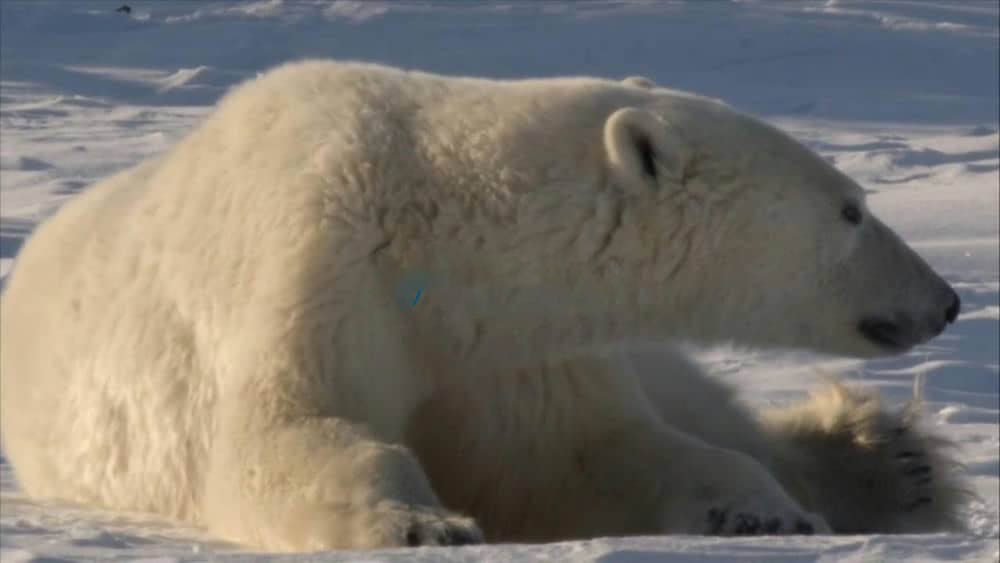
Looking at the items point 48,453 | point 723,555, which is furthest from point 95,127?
point 723,555

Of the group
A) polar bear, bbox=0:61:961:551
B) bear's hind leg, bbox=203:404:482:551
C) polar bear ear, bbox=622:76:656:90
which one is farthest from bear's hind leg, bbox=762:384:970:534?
bear's hind leg, bbox=203:404:482:551

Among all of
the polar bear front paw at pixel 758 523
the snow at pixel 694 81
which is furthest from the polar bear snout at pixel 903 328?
the snow at pixel 694 81

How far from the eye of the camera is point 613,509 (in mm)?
3934

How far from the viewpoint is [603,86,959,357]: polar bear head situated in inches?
147

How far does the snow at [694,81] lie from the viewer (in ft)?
24.2

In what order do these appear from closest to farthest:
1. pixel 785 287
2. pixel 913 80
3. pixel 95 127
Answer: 1. pixel 785 287
2. pixel 95 127
3. pixel 913 80

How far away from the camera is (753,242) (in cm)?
381

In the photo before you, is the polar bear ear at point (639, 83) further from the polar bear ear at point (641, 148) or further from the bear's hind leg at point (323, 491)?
the bear's hind leg at point (323, 491)

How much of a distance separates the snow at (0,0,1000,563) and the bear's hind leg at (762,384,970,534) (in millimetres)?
648

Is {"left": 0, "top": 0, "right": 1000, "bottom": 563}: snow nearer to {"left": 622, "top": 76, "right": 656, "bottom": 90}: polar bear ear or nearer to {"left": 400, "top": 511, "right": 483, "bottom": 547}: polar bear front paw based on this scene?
{"left": 400, "top": 511, "right": 483, "bottom": 547}: polar bear front paw

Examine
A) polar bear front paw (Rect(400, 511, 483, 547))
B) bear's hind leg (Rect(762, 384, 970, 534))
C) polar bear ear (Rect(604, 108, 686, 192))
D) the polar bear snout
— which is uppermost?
polar bear ear (Rect(604, 108, 686, 192))

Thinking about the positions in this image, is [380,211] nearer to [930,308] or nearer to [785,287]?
[785,287]

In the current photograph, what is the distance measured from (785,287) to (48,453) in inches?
65.2

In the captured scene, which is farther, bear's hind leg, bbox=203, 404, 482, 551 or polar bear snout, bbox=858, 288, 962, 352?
polar bear snout, bbox=858, 288, 962, 352
